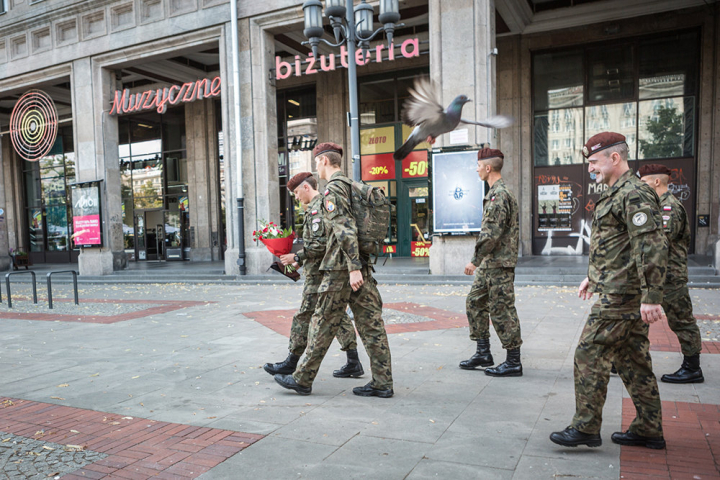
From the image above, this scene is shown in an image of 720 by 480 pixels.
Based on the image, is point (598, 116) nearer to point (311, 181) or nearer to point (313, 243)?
point (311, 181)

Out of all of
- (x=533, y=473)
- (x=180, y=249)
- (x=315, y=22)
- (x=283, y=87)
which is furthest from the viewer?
(x=180, y=249)

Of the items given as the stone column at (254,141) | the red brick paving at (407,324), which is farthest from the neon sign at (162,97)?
the red brick paving at (407,324)

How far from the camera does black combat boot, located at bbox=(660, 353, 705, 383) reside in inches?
174

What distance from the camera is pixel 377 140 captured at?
59.5 ft

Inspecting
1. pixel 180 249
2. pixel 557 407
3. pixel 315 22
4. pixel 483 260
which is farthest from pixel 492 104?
pixel 180 249

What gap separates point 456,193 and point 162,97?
33.4 ft

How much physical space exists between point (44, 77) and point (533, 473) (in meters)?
21.1

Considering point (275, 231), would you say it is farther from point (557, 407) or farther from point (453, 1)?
point (453, 1)

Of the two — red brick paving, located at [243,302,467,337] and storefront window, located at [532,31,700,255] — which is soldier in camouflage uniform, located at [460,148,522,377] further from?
storefront window, located at [532,31,700,255]

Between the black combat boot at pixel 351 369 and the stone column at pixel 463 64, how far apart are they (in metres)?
8.22

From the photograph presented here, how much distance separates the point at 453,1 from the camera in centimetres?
1254

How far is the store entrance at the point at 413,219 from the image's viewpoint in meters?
17.5

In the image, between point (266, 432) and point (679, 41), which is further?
point (679, 41)

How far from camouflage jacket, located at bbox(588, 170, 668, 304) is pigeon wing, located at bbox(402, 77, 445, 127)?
2043 millimetres
